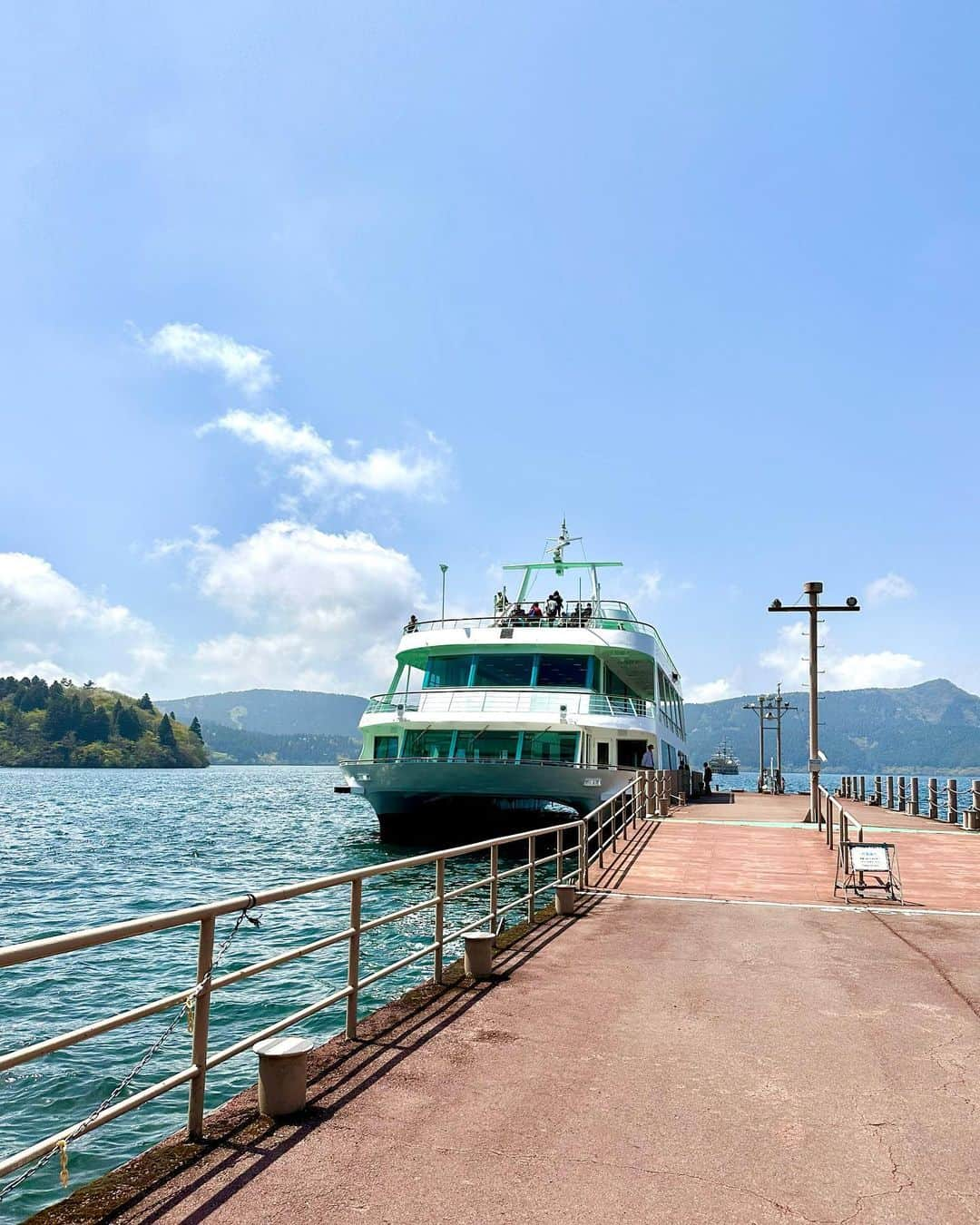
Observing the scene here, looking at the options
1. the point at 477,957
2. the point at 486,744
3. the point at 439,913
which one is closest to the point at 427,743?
the point at 486,744

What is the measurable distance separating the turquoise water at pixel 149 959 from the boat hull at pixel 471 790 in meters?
1.20

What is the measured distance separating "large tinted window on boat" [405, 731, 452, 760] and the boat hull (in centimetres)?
115

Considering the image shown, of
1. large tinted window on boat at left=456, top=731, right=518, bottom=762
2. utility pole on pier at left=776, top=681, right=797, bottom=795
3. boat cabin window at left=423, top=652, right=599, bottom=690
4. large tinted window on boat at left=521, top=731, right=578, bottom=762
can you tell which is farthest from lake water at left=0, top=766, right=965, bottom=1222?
utility pole on pier at left=776, top=681, right=797, bottom=795

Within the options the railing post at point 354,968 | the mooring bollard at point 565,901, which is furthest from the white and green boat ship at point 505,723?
the railing post at point 354,968

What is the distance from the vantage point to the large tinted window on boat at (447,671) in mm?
26844

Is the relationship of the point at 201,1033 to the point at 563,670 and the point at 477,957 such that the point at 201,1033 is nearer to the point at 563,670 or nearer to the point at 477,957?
the point at 477,957

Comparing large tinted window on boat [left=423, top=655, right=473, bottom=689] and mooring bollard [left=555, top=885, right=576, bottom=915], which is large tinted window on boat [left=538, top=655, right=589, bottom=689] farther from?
mooring bollard [left=555, top=885, right=576, bottom=915]

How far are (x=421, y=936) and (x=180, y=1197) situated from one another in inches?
420

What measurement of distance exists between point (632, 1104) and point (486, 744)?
19535 mm

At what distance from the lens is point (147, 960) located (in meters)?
13.0

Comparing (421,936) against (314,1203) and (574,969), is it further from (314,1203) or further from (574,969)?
(314,1203)

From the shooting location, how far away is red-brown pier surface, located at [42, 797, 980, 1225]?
3678mm

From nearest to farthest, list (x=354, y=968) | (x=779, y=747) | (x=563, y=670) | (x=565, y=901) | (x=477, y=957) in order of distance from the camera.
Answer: (x=354, y=968) → (x=477, y=957) → (x=565, y=901) → (x=563, y=670) → (x=779, y=747)

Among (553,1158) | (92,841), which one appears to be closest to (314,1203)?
(553,1158)
